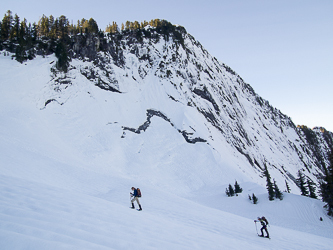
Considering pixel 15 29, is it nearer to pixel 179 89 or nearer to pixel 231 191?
pixel 179 89

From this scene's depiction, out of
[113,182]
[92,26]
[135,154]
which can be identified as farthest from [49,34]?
[113,182]

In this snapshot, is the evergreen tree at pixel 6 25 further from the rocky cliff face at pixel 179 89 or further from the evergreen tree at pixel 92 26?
the evergreen tree at pixel 92 26

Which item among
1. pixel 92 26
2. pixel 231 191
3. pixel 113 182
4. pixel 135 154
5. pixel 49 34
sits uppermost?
pixel 92 26

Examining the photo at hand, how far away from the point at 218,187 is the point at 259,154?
34228 mm

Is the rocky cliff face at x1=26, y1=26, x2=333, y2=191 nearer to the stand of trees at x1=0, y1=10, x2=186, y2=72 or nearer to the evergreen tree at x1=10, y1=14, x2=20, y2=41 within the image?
the stand of trees at x1=0, y1=10, x2=186, y2=72

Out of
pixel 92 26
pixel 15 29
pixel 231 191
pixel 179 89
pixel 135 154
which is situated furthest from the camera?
pixel 92 26

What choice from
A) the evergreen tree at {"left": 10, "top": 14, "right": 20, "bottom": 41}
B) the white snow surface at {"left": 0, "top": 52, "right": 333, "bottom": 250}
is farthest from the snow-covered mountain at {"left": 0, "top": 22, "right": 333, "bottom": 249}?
the evergreen tree at {"left": 10, "top": 14, "right": 20, "bottom": 41}

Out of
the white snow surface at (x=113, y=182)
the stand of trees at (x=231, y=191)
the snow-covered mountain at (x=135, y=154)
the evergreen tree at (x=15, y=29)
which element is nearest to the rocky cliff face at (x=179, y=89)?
the snow-covered mountain at (x=135, y=154)

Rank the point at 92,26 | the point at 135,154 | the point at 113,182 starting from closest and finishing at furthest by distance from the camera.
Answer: the point at 113,182 → the point at 135,154 → the point at 92,26

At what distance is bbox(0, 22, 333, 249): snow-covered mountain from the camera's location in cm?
555

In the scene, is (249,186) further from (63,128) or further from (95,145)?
(63,128)

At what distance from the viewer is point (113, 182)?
22.2m

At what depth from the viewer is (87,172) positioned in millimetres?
23219

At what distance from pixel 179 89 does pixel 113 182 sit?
39.6 metres
